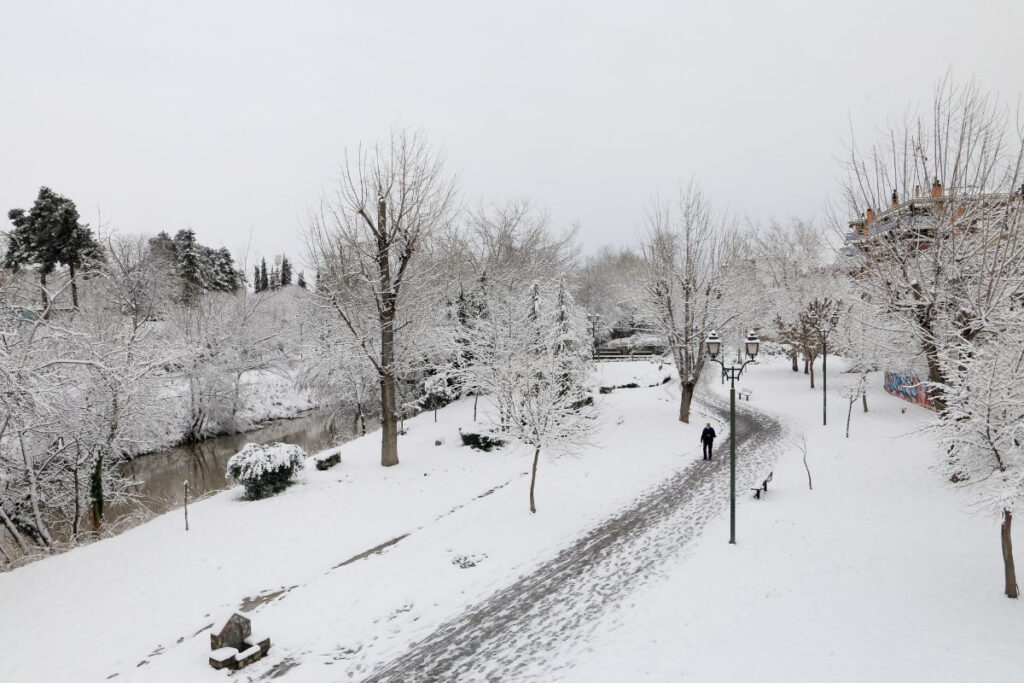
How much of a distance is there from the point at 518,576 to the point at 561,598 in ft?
4.27

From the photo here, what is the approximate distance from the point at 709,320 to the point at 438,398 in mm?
15333

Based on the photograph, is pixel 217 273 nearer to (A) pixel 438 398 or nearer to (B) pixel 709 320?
(A) pixel 438 398

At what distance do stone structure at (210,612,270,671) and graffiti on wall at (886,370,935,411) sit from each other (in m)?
26.9

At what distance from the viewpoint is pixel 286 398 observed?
126 feet

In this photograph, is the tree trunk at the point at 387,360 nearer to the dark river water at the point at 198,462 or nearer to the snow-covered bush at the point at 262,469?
the snow-covered bush at the point at 262,469

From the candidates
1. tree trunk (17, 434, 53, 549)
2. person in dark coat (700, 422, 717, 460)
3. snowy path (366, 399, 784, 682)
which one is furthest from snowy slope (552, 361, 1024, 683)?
A: tree trunk (17, 434, 53, 549)

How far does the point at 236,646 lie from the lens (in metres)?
7.85

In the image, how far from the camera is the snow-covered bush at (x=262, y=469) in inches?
585

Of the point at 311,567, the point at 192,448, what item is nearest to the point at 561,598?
the point at 311,567

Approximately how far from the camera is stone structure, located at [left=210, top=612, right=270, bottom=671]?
24.7 feet

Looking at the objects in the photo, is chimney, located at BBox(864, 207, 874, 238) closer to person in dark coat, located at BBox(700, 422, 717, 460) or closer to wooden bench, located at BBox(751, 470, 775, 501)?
wooden bench, located at BBox(751, 470, 775, 501)

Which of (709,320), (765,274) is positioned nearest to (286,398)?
(709,320)

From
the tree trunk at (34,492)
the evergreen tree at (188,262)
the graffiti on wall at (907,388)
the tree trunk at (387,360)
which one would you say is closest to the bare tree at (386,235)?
the tree trunk at (387,360)

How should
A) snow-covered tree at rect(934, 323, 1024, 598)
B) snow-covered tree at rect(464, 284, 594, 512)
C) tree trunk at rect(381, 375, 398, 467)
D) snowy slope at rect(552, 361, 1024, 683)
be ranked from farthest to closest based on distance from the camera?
1. tree trunk at rect(381, 375, 398, 467)
2. snow-covered tree at rect(464, 284, 594, 512)
3. snow-covered tree at rect(934, 323, 1024, 598)
4. snowy slope at rect(552, 361, 1024, 683)
